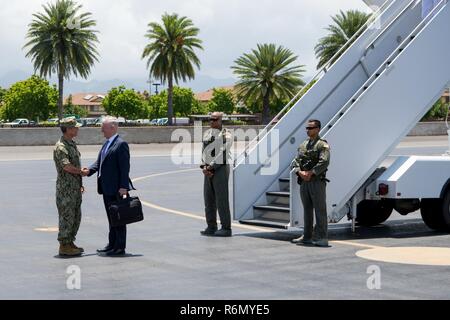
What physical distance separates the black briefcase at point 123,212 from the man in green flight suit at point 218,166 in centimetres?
233

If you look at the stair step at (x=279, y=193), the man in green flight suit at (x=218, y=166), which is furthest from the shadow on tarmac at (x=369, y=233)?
the stair step at (x=279, y=193)

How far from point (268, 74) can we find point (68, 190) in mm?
79218

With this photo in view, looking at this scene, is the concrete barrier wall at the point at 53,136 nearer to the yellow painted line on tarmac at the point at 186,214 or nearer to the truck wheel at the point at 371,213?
the yellow painted line on tarmac at the point at 186,214

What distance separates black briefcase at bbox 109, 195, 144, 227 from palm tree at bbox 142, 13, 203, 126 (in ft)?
237

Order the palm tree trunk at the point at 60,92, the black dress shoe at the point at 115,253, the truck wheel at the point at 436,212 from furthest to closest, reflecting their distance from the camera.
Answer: the palm tree trunk at the point at 60,92, the truck wheel at the point at 436,212, the black dress shoe at the point at 115,253

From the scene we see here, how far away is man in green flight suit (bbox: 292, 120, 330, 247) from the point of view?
12070 millimetres

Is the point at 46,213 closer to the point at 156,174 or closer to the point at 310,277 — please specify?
the point at 310,277

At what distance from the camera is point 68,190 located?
37.0 feet

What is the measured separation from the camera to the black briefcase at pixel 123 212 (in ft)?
36.6

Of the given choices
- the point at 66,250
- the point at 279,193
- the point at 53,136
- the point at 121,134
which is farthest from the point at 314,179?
the point at 121,134

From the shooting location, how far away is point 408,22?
14.1 metres

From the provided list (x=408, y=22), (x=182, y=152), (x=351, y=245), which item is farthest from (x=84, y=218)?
(x=182, y=152)

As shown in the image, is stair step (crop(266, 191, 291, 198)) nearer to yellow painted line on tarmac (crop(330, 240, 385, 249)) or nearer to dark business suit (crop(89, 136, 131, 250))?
yellow painted line on tarmac (crop(330, 240, 385, 249))
